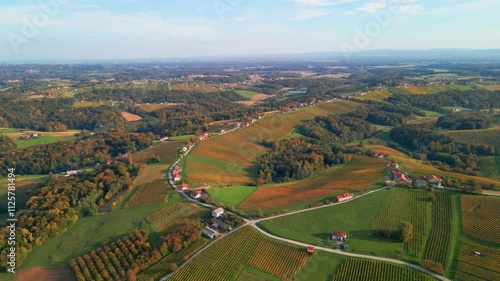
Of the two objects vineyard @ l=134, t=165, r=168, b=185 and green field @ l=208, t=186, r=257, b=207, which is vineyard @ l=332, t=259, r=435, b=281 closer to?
green field @ l=208, t=186, r=257, b=207

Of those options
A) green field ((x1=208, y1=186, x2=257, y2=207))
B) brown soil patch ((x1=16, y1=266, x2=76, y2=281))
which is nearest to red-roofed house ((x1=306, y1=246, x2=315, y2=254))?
green field ((x1=208, y1=186, x2=257, y2=207))

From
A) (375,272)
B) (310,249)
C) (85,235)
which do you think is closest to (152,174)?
(85,235)

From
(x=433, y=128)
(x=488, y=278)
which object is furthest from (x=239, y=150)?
(x=433, y=128)

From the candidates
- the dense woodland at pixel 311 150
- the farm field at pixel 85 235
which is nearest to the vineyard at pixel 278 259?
the farm field at pixel 85 235

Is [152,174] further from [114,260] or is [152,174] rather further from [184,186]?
[114,260]

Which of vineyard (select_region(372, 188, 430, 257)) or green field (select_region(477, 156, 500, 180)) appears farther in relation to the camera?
green field (select_region(477, 156, 500, 180))

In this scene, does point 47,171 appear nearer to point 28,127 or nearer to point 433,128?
point 28,127

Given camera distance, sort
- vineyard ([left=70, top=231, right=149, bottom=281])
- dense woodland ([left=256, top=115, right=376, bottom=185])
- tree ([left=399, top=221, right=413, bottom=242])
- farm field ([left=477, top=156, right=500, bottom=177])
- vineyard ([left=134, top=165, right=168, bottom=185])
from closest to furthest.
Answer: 1. vineyard ([left=70, top=231, right=149, bottom=281])
2. tree ([left=399, top=221, right=413, bottom=242])
3. vineyard ([left=134, top=165, right=168, bottom=185])
4. farm field ([left=477, top=156, right=500, bottom=177])
5. dense woodland ([left=256, top=115, right=376, bottom=185])
